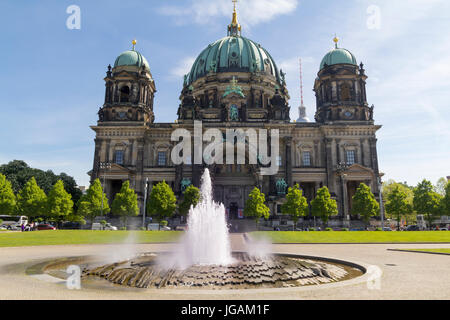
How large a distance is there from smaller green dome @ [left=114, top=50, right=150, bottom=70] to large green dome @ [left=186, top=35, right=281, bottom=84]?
14.8m

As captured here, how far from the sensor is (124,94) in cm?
6294

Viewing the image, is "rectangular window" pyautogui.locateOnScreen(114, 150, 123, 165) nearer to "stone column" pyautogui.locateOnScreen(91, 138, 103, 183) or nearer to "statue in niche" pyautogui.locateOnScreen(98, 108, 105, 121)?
"stone column" pyautogui.locateOnScreen(91, 138, 103, 183)

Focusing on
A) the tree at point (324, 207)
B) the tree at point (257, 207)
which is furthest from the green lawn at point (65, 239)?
the tree at point (324, 207)

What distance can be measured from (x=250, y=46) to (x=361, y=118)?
1281 inches

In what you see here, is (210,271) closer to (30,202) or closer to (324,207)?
(324,207)

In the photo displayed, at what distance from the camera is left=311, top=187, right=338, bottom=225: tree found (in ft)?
158

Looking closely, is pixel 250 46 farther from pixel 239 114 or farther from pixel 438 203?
pixel 438 203

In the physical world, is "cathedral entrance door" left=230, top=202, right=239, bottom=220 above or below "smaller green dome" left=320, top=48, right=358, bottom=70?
below

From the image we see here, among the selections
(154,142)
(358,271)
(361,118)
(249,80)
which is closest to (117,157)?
(154,142)

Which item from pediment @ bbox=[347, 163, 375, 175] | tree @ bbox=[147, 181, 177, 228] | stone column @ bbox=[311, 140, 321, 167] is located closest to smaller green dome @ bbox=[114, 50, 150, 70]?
tree @ bbox=[147, 181, 177, 228]

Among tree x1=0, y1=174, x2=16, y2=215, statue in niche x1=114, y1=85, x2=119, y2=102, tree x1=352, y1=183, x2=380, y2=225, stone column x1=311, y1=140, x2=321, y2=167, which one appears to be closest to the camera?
tree x1=352, y1=183, x2=380, y2=225

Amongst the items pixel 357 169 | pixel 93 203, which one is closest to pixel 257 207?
pixel 357 169

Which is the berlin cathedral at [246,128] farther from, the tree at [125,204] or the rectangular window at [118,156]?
the tree at [125,204]
